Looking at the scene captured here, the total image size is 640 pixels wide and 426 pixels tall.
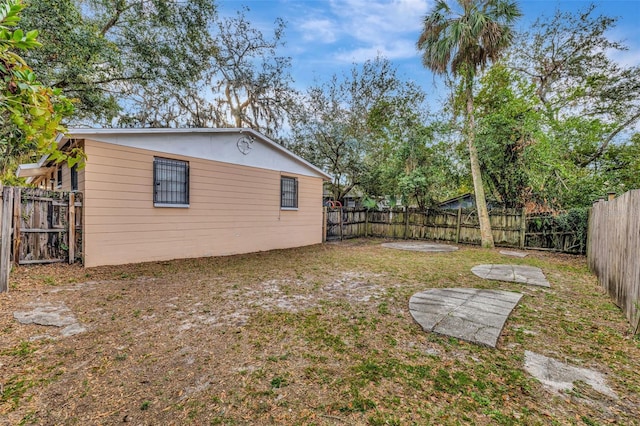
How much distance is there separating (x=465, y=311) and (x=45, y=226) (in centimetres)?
694

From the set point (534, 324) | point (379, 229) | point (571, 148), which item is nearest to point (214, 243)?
point (534, 324)

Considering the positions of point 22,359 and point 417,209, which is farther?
point 417,209

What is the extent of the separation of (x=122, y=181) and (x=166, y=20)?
5819mm

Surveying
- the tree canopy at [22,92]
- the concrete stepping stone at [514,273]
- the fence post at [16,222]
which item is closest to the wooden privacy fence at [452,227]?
the concrete stepping stone at [514,273]

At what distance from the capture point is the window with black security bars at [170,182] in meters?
6.20

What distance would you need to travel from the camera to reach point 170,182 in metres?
6.45

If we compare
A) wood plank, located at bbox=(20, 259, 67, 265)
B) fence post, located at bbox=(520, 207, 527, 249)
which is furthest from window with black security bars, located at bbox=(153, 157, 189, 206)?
fence post, located at bbox=(520, 207, 527, 249)

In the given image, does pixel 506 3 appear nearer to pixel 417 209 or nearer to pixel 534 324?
pixel 417 209

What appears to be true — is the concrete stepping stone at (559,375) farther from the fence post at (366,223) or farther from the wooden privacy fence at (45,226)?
the fence post at (366,223)

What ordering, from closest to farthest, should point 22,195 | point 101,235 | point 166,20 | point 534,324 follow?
point 534,324 < point 22,195 < point 101,235 < point 166,20

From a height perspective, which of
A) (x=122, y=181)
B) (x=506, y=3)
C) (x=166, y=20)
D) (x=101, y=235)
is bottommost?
(x=101, y=235)

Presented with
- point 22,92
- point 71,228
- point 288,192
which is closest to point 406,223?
point 288,192

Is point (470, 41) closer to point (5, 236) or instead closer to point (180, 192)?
point (180, 192)

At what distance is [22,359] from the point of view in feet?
7.27
